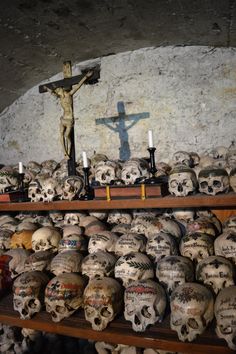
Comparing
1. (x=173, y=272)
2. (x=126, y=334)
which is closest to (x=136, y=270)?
(x=173, y=272)

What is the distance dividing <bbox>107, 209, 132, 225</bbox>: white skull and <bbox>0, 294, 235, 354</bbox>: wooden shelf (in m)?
0.79

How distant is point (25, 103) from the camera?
378 centimetres

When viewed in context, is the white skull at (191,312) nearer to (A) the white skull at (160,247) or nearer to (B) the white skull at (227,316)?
(B) the white skull at (227,316)

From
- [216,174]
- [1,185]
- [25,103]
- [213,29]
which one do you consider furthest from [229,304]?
[25,103]

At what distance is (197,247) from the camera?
6.12 feet

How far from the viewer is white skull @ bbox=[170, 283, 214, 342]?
4.84ft

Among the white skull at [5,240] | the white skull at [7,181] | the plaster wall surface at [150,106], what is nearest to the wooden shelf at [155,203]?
the white skull at [7,181]

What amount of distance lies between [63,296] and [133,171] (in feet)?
3.03

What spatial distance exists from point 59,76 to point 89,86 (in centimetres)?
40

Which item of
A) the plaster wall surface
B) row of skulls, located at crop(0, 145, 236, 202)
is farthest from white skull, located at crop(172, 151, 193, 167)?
the plaster wall surface

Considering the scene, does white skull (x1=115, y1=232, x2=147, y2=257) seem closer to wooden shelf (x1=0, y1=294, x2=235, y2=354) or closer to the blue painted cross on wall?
wooden shelf (x1=0, y1=294, x2=235, y2=354)

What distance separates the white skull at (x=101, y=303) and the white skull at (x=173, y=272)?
0.28m

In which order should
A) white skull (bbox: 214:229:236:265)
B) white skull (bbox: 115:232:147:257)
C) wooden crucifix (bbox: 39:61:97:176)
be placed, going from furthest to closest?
wooden crucifix (bbox: 39:61:97:176), white skull (bbox: 115:232:147:257), white skull (bbox: 214:229:236:265)

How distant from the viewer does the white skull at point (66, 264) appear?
1.93 meters
